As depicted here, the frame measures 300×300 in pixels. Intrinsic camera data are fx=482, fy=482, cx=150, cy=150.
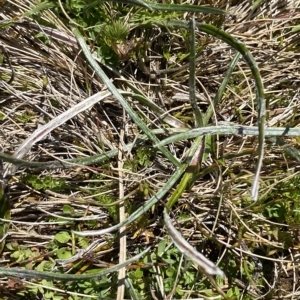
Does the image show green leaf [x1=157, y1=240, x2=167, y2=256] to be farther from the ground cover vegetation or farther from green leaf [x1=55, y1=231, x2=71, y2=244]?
green leaf [x1=55, y1=231, x2=71, y2=244]

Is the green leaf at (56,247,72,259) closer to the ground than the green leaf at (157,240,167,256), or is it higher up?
higher up

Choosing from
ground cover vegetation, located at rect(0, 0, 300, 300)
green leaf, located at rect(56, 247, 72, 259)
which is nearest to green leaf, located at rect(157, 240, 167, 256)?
ground cover vegetation, located at rect(0, 0, 300, 300)

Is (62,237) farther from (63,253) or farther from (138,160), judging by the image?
(138,160)

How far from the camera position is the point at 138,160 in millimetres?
1726

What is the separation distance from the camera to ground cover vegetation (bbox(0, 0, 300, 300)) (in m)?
1.70

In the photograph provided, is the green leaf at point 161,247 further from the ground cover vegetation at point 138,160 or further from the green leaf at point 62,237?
the green leaf at point 62,237

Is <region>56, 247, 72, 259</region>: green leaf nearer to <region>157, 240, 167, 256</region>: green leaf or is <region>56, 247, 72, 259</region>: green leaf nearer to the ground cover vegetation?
the ground cover vegetation

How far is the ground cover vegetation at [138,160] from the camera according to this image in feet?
5.56

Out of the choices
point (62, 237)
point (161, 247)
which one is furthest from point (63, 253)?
point (161, 247)

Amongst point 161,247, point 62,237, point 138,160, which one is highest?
point 138,160

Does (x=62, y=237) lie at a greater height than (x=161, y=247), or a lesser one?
greater

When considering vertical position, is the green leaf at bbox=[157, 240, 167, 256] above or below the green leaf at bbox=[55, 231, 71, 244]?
below

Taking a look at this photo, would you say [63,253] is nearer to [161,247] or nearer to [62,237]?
[62,237]

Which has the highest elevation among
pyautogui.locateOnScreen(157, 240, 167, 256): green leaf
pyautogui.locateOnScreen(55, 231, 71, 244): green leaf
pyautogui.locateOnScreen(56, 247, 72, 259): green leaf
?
pyautogui.locateOnScreen(55, 231, 71, 244): green leaf
